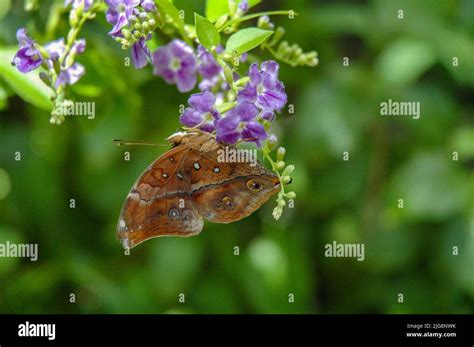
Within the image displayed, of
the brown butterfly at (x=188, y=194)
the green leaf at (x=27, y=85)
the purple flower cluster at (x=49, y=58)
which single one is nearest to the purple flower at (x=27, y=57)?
the purple flower cluster at (x=49, y=58)

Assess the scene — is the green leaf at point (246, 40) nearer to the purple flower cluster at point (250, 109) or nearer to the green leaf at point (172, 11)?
the purple flower cluster at point (250, 109)

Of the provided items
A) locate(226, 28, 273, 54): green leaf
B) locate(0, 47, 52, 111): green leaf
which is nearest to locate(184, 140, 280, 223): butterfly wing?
locate(226, 28, 273, 54): green leaf

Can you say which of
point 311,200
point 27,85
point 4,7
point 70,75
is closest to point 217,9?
point 70,75

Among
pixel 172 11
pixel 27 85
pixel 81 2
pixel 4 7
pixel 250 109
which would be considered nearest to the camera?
pixel 250 109

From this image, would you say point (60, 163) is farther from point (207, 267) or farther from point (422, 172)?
point (422, 172)

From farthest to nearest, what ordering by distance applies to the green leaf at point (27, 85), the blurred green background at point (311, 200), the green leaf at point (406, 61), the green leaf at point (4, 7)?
1. the green leaf at point (406, 61)
2. the blurred green background at point (311, 200)
3. the green leaf at point (4, 7)
4. the green leaf at point (27, 85)

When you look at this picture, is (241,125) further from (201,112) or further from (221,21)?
(221,21)

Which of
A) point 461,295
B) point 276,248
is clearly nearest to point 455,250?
point 461,295
